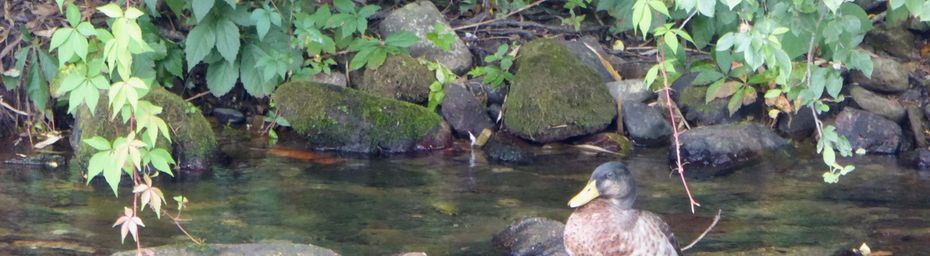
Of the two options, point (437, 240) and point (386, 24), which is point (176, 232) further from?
point (386, 24)

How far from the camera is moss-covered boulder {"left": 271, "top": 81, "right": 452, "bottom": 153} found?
842cm

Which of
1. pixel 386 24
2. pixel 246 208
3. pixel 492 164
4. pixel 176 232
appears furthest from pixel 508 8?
pixel 176 232

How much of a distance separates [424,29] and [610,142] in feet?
6.13

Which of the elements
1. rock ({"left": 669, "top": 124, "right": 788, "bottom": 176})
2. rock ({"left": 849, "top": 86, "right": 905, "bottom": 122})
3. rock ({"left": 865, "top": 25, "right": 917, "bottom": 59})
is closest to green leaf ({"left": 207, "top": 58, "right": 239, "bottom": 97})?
rock ({"left": 669, "top": 124, "right": 788, "bottom": 176})

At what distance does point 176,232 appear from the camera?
622 cm

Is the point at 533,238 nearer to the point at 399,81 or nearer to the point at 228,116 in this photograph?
the point at 399,81

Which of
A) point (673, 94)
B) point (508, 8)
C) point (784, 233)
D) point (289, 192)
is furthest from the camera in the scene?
point (508, 8)

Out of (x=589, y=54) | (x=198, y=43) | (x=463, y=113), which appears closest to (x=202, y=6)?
(x=198, y=43)

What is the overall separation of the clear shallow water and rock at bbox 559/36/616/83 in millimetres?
1190

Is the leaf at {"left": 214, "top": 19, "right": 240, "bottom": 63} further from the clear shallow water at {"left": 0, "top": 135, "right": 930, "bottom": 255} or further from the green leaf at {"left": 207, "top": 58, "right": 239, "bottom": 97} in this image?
the clear shallow water at {"left": 0, "top": 135, "right": 930, "bottom": 255}

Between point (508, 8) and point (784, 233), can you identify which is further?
point (508, 8)

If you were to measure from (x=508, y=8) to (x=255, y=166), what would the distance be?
310 cm

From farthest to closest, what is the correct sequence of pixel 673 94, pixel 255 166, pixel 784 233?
pixel 673 94 → pixel 255 166 → pixel 784 233

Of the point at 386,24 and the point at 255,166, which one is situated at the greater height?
the point at 386,24
